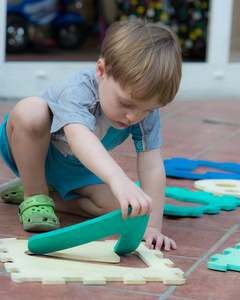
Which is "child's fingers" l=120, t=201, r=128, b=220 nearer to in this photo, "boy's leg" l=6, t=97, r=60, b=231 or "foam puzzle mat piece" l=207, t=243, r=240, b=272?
"foam puzzle mat piece" l=207, t=243, r=240, b=272

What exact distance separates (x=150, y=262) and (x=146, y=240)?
0.14 meters

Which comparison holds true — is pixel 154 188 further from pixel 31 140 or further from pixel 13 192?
pixel 13 192

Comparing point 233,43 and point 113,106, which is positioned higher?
point 113,106

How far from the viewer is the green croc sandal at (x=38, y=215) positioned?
1.55 meters

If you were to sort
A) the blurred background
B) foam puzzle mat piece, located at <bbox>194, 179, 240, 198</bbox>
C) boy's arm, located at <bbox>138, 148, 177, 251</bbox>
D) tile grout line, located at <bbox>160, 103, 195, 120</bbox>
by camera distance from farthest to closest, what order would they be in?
1. the blurred background
2. tile grout line, located at <bbox>160, 103, 195, 120</bbox>
3. foam puzzle mat piece, located at <bbox>194, 179, 240, 198</bbox>
4. boy's arm, located at <bbox>138, 148, 177, 251</bbox>

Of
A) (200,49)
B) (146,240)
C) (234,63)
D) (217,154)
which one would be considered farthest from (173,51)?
(200,49)

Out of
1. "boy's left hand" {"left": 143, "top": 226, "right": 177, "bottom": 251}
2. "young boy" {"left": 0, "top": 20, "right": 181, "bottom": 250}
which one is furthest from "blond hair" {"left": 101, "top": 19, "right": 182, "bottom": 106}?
"boy's left hand" {"left": 143, "top": 226, "right": 177, "bottom": 251}

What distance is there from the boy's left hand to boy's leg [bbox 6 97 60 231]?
26cm

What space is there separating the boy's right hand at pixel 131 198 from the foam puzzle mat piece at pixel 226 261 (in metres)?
0.24

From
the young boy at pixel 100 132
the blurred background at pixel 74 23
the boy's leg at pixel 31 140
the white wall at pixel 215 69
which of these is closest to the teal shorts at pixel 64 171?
the young boy at pixel 100 132

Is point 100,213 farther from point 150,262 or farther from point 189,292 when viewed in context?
point 189,292

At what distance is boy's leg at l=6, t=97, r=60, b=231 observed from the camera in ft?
5.09

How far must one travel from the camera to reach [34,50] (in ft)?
17.3

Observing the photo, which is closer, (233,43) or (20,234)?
(20,234)
